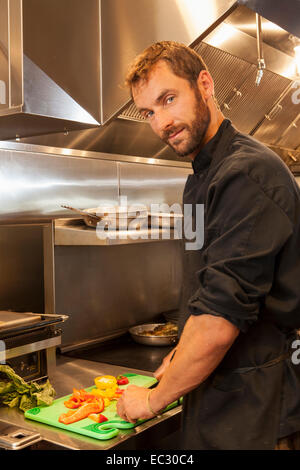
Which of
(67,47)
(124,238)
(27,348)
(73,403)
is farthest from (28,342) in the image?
(67,47)

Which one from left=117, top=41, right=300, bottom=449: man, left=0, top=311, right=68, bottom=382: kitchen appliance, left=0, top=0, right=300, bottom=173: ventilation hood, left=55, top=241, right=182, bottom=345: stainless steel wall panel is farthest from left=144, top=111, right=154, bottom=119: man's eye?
left=55, top=241, right=182, bottom=345: stainless steel wall panel

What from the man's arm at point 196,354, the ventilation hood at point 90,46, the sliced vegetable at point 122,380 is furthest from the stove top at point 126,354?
the ventilation hood at point 90,46

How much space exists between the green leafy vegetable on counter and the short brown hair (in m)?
1.05

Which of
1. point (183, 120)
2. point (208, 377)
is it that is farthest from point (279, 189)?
point (208, 377)

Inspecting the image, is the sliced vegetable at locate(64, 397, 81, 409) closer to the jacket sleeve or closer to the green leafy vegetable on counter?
the green leafy vegetable on counter

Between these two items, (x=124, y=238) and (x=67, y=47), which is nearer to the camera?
(x=67, y=47)

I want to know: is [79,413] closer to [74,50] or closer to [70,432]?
[70,432]

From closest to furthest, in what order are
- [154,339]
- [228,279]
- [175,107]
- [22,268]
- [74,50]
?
[228,279], [175,107], [74,50], [22,268], [154,339]

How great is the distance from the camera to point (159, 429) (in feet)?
5.45

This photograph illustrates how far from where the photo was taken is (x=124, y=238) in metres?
2.15

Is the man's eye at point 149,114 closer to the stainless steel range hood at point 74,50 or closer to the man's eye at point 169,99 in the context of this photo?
the man's eye at point 169,99

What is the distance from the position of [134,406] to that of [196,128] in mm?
774

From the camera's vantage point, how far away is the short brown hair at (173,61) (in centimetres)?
140
